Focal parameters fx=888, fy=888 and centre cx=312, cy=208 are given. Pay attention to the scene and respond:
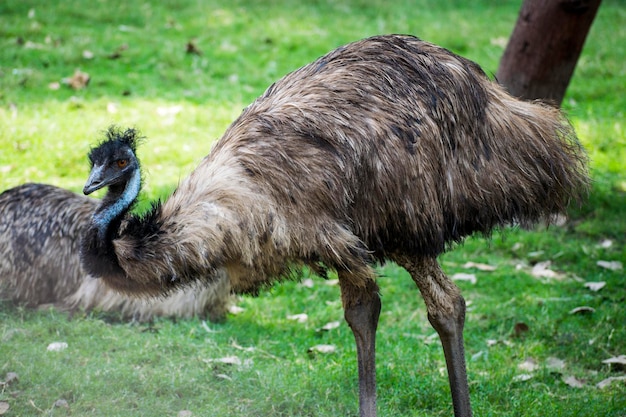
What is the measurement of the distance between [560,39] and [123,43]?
16.2 ft

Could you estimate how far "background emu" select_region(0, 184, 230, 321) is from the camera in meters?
5.45

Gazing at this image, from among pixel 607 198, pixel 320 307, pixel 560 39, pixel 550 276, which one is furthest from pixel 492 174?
pixel 607 198

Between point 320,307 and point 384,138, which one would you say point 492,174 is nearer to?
point 384,138

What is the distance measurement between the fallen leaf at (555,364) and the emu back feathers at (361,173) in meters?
1.31

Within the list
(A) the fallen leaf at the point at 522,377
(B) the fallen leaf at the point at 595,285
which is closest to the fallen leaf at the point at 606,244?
(B) the fallen leaf at the point at 595,285

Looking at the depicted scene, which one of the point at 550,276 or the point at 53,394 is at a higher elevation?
the point at 550,276

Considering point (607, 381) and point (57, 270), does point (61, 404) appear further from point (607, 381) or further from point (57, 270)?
point (607, 381)

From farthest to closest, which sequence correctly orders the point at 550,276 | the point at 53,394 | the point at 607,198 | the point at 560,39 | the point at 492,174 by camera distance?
the point at 607,198
the point at 560,39
the point at 550,276
the point at 53,394
the point at 492,174

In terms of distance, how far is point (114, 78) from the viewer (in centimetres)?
890

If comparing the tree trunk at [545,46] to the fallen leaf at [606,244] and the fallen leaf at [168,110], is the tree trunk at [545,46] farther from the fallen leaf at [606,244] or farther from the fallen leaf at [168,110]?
the fallen leaf at [168,110]

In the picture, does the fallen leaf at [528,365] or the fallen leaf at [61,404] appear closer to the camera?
the fallen leaf at [61,404]

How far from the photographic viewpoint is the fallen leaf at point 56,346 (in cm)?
486

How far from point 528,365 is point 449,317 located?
1228 millimetres

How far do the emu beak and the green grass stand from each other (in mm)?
1201
